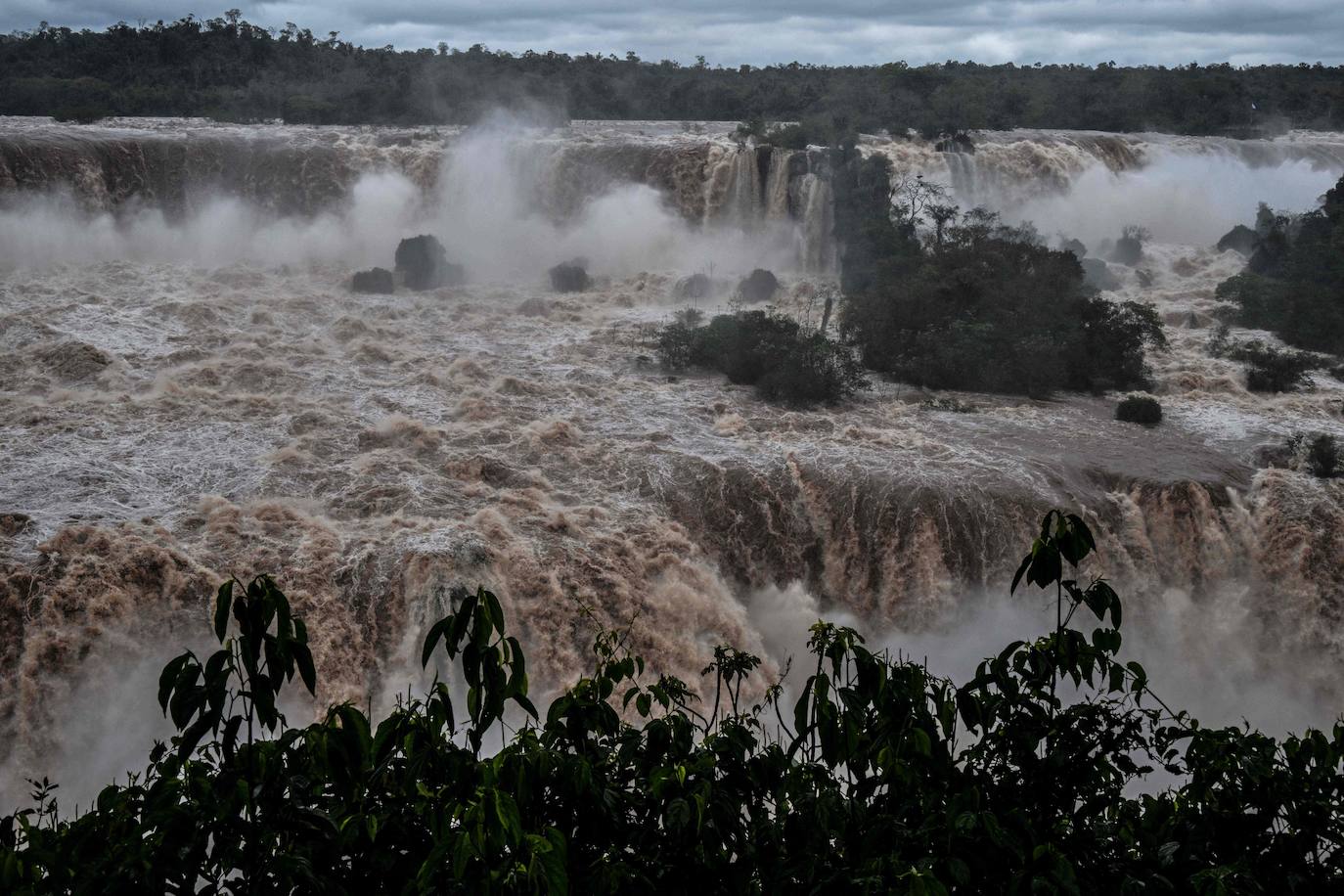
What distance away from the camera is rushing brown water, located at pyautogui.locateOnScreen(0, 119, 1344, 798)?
11625 mm

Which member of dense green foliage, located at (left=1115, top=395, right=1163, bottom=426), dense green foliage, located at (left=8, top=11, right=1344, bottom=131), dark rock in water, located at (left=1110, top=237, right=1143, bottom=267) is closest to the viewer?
dense green foliage, located at (left=1115, top=395, right=1163, bottom=426)

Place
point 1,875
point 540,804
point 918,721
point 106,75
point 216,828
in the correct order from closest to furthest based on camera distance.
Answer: point 1,875 → point 216,828 → point 540,804 → point 918,721 → point 106,75

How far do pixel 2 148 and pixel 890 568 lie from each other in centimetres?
2164

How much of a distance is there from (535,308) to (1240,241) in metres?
17.9

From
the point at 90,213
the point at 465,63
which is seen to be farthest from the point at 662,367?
the point at 465,63

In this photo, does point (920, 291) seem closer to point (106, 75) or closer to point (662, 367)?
point (662, 367)

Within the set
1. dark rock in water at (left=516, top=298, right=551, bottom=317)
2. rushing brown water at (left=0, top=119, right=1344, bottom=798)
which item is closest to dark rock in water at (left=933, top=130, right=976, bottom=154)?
rushing brown water at (left=0, top=119, right=1344, bottom=798)

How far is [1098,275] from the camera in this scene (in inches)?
1076

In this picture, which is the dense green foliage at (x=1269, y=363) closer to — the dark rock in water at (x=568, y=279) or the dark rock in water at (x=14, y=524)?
the dark rock in water at (x=568, y=279)

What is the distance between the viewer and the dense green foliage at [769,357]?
18188mm

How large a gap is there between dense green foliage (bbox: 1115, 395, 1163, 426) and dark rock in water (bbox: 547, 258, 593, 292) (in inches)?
461

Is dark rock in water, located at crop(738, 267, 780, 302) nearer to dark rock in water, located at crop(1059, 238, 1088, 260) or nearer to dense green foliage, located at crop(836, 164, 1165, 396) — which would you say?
dense green foliage, located at crop(836, 164, 1165, 396)

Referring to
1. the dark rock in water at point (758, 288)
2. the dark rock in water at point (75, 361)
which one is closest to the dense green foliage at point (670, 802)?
the dark rock in water at point (75, 361)

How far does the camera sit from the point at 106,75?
1641 inches
